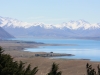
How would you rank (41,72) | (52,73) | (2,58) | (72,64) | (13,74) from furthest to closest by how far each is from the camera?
(72,64) → (41,72) → (52,73) → (2,58) → (13,74)

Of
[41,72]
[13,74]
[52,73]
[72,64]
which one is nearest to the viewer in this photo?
[13,74]

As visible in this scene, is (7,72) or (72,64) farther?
(72,64)

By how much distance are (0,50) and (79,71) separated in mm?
50299

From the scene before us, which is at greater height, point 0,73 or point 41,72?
point 0,73

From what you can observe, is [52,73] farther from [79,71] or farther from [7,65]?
[79,71]

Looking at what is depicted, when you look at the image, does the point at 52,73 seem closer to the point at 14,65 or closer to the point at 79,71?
the point at 14,65

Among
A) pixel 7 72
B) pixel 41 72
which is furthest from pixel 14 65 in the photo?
pixel 41 72

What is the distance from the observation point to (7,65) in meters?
10.2

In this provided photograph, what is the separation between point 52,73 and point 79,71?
4842 cm

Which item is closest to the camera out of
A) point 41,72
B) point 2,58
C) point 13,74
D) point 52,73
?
point 13,74

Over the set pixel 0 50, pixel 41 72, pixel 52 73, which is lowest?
pixel 41 72

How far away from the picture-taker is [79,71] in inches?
2360

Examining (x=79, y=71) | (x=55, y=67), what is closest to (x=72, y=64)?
(x=79, y=71)

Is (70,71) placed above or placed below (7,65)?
below
